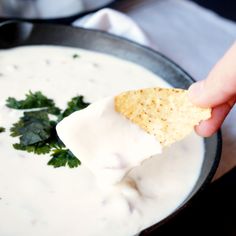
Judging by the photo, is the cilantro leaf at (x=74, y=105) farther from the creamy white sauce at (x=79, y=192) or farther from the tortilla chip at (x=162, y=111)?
the tortilla chip at (x=162, y=111)

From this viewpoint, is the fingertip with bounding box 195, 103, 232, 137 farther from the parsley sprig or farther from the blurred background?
the blurred background

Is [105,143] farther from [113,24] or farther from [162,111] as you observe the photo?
[113,24]

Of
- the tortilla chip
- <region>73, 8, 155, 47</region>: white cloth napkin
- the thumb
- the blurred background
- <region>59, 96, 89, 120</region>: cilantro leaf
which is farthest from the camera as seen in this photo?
the blurred background

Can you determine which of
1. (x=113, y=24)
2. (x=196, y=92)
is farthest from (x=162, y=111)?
(x=113, y=24)

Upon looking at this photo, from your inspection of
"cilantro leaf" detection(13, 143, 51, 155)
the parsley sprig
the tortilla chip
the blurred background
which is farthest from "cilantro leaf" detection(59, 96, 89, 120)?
the blurred background

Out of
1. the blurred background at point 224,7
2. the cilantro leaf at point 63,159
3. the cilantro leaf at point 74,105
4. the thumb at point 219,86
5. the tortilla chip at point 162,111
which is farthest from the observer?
the blurred background at point 224,7

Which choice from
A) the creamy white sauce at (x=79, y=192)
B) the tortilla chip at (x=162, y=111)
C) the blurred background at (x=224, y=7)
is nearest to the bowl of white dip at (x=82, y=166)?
the creamy white sauce at (x=79, y=192)

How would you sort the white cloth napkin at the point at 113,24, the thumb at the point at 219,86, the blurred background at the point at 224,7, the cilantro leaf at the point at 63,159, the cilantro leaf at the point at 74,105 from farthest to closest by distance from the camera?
1. the blurred background at the point at 224,7
2. the white cloth napkin at the point at 113,24
3. the cilantro leaf at the point at 74,105
4. the cilantro leaf at the point at 63,159
5. the thumb at the point at 219,86
